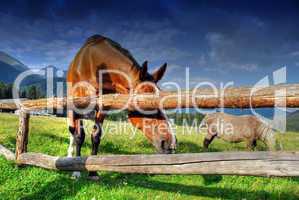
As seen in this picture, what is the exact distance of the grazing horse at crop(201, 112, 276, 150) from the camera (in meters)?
15.2

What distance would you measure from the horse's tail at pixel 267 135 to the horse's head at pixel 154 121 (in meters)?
9.70

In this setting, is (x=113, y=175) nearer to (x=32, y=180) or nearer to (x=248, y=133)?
(x=32, y=180)

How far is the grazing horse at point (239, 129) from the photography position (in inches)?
599

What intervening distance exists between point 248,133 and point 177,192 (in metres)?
9.24

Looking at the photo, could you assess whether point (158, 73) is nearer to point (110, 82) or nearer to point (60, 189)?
point (110, 82)

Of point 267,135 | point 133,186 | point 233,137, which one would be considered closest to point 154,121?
point 133,186

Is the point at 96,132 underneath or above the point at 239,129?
above

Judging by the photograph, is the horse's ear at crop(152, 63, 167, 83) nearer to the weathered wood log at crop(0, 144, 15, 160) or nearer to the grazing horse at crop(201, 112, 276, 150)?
the weathered wood log at crop(0, 144, 15, 160)

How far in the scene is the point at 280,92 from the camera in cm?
419

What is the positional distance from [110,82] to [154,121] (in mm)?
2245

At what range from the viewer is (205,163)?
466cm

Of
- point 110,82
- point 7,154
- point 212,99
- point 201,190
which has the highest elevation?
point 110,82

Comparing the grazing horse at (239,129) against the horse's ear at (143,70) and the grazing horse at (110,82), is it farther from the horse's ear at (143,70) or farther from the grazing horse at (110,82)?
the horse's ear at (143,70)

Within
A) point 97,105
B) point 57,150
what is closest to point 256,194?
point 97,105
